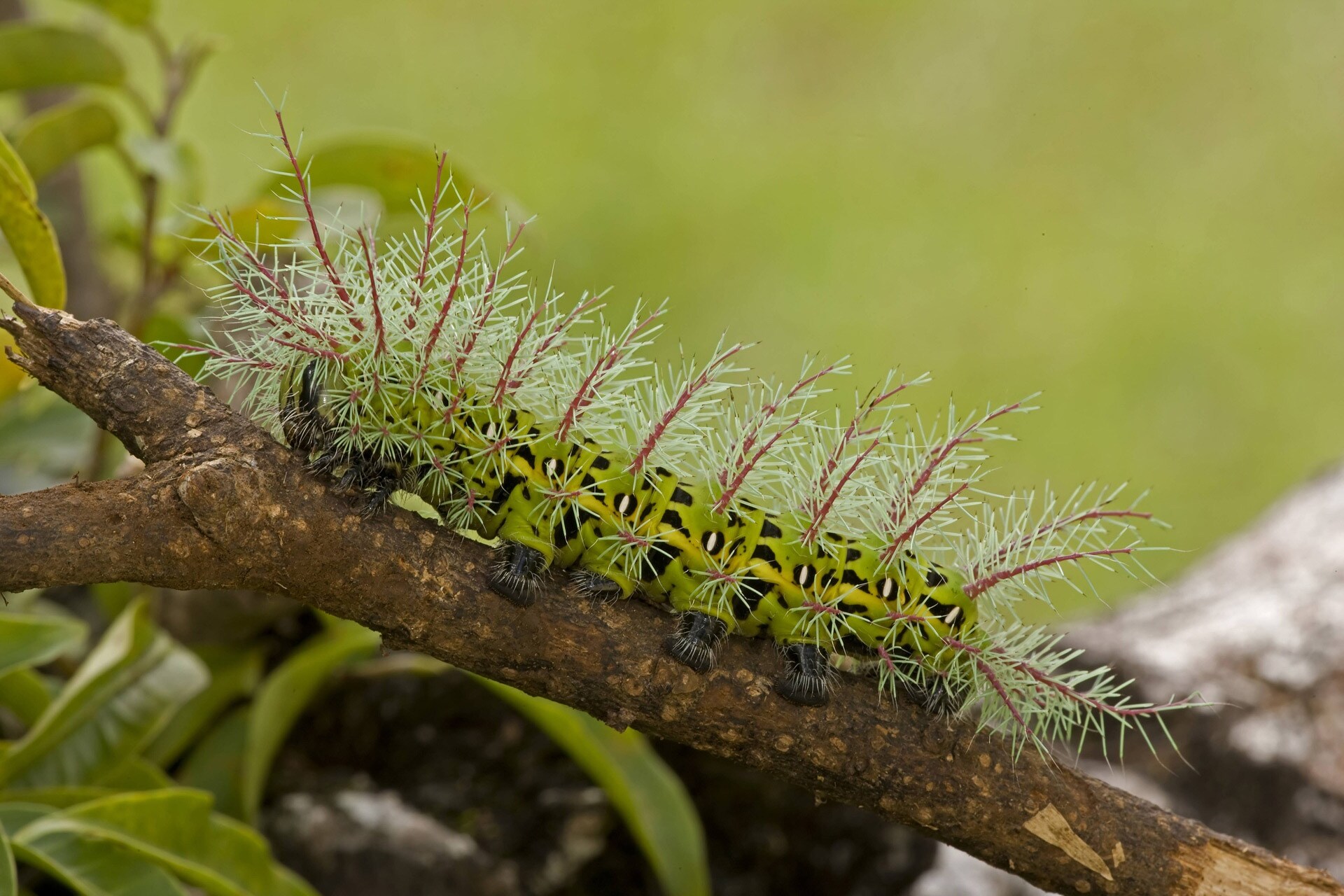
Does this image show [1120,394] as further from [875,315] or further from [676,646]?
[676,646]

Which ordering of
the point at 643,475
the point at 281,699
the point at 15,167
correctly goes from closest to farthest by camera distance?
the point at 643,475 → the point at 15,167 → the point at 281,699

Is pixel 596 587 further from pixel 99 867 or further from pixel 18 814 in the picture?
pixel 18 814

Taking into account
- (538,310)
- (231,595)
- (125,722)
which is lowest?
(125,722)

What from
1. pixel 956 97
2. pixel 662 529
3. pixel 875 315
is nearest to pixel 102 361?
pixel 662 529

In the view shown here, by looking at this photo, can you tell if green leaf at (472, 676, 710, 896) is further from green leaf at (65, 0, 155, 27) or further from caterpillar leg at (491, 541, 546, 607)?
green leaf at (65, 0, 155, 27)

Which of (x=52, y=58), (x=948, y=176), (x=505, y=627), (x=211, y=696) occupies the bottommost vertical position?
(x=211, y=696)

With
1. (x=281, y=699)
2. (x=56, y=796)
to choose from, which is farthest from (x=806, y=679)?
(x=56, y=796)

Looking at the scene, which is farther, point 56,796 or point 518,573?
point 56,796

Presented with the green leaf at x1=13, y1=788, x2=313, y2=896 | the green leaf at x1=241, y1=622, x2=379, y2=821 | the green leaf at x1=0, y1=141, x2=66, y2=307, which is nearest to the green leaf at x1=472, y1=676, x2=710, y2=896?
the green leaf at x1=241, y1=622, x2=379, y2=821
